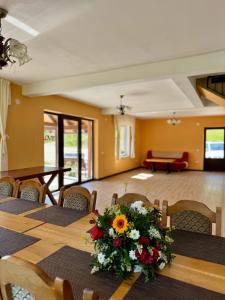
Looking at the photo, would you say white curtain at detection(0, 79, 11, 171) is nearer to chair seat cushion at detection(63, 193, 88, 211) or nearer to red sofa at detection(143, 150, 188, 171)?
chair seat cushion at detection(63, 193, 88, 211)

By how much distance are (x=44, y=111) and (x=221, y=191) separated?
5289mm

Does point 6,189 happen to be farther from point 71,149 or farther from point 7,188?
point 71,149

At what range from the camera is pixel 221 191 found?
6.20 m

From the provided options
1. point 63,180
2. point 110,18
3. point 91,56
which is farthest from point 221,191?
point 110,18

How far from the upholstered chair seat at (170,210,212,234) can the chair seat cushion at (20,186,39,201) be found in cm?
155

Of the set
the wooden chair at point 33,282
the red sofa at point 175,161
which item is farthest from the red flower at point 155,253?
the red sofa at point 175,161

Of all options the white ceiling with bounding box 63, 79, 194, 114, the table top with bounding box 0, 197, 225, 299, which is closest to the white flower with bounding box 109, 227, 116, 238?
the table top with bounding box 0, 197, 225, 299

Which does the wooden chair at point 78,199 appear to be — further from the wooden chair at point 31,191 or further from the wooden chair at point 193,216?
the wooden chair at point 193,216

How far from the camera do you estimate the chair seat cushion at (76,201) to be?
7.42 feet

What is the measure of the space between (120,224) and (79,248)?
458mm

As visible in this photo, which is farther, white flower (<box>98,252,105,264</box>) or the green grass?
the green grass

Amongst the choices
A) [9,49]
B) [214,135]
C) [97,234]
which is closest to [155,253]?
[97,234]

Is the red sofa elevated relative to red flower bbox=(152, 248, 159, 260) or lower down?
lower down

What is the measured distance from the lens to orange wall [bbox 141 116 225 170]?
10.3m
